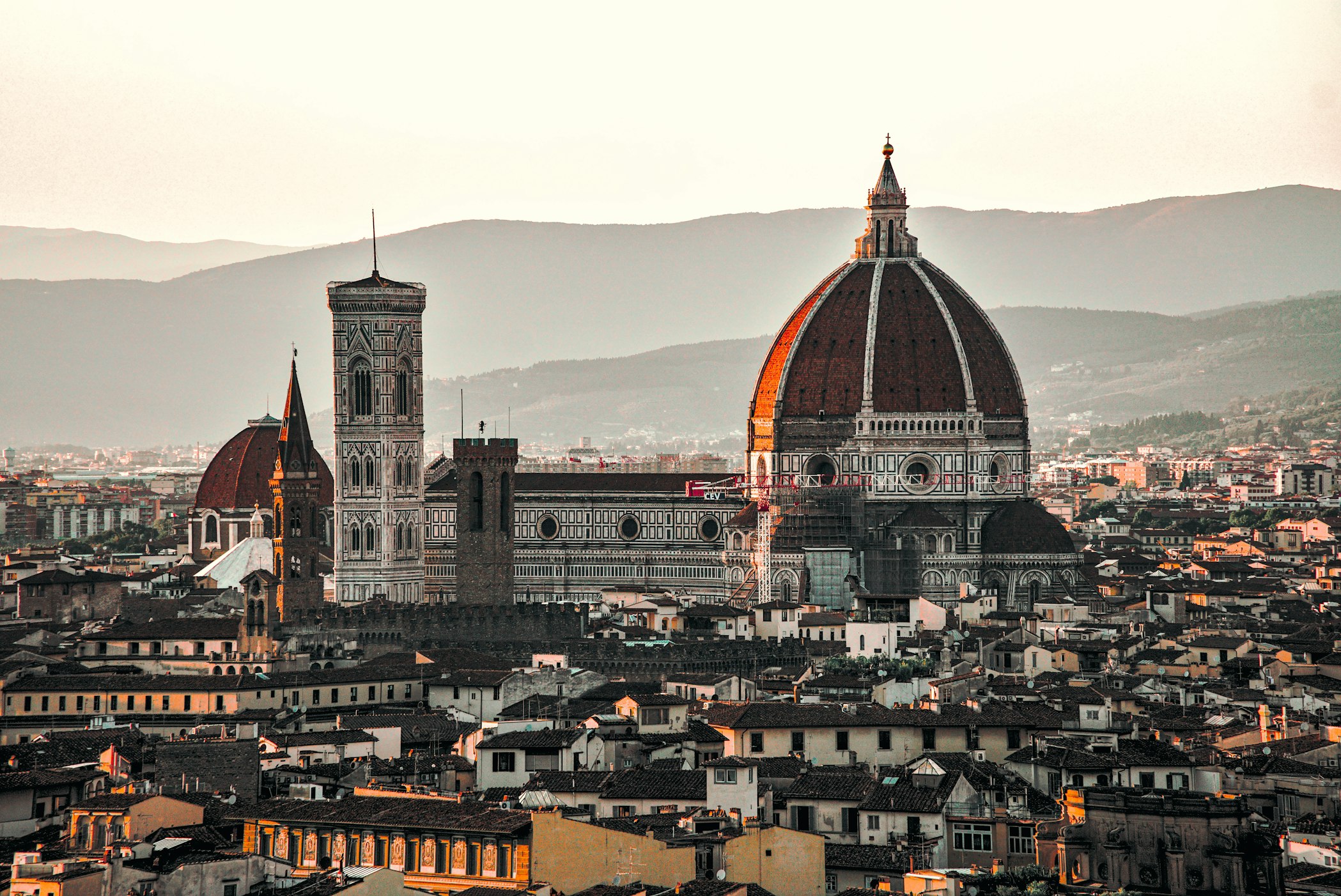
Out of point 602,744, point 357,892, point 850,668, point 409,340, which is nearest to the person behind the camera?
point 357,892

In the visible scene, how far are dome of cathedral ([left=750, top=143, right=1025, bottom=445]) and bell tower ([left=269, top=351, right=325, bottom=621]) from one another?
23819mm

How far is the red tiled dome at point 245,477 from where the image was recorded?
146500 millimetres

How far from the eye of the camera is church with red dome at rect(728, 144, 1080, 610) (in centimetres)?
11650

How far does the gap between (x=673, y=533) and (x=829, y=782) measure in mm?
77294

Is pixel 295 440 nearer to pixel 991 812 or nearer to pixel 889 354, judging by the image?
pixel 889 354

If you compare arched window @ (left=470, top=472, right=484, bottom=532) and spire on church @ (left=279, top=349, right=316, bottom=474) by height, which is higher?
spire on church @ (left=279, top=349, right=316, bottom=474)

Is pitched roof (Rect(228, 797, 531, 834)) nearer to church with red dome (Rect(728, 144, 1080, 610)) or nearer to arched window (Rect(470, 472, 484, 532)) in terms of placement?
arched window (Rect(470, 472, 484, 532))

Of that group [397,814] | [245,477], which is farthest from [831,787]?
[245,477]

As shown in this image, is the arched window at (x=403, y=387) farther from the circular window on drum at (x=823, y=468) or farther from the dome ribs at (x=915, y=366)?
the dome ribs at (x=915, y=366)

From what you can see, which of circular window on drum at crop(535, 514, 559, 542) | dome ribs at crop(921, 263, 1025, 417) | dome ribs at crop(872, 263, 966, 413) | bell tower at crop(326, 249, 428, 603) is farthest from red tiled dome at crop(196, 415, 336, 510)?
dome ribs at crop(921, 263, 1025, 417)

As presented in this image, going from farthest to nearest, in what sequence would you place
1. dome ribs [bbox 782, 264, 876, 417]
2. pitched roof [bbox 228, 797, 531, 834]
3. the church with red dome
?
dome ribs [bbox 782, 264, 876, 417], the church with red dome, pitched roof [bbox 228, 797, 531, 834]

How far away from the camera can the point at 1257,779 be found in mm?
49094

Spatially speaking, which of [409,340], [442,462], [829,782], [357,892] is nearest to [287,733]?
[829,782]

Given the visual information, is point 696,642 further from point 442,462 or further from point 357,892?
→ point 442,462
